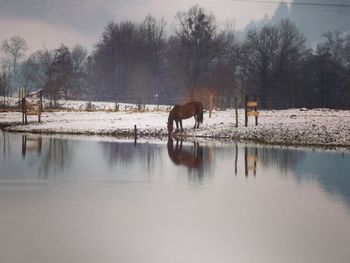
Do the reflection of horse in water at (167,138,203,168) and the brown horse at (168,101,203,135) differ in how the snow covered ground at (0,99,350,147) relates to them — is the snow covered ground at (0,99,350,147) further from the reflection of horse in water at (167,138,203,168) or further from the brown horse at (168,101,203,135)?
the reflection of horse in water at (167,138,203,168)

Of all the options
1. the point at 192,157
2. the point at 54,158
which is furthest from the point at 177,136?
the point at 54,158

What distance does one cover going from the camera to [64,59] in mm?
96312

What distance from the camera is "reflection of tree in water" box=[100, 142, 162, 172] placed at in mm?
19672

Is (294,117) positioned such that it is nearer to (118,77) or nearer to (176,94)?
(176,94)

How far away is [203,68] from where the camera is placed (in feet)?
280

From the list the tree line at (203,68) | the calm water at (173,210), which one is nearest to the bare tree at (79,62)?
the tree line at (203,68)

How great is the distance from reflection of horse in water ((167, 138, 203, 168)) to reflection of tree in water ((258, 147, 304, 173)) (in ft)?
7.57

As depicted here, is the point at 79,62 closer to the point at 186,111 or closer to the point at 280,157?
the point at 186,111

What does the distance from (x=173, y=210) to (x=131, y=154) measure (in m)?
11.3

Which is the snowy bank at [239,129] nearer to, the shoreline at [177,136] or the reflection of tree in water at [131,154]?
the shoreline at [177,136]

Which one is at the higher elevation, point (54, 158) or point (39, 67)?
point (39, 67)

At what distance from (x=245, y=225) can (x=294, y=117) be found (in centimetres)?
3345

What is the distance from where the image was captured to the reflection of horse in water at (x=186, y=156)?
19.5 m

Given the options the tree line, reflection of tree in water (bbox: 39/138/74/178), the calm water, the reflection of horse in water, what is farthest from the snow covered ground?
the tree line
